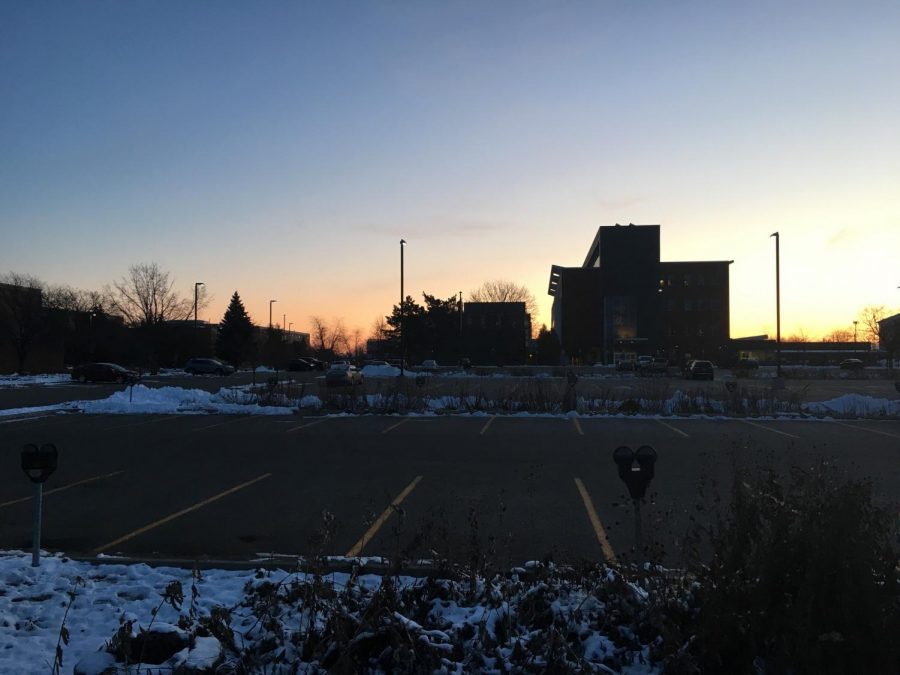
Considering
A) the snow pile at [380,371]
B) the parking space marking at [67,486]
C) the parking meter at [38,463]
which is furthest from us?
the snow pile at [380,371]

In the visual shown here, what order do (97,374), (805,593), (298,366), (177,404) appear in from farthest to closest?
1. (298,366)
2. (97,374)
3. (177,404)
4. (805,593)

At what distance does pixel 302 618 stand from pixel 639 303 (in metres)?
85.5

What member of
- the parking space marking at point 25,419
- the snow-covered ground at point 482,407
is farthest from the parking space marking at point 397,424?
the parking space marking at point 25,419

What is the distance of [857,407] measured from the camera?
2145 centimetres

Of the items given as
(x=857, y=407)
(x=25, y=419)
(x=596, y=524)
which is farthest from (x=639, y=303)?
(x=596, y=524)

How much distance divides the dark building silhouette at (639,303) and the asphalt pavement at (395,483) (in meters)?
68.2

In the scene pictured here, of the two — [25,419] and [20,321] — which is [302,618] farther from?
[20,321]

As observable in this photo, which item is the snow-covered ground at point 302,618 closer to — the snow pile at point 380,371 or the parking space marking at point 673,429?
the parking space marking at point 673,429

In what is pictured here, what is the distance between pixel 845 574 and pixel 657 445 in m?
10.9

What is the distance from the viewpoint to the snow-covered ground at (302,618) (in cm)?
392

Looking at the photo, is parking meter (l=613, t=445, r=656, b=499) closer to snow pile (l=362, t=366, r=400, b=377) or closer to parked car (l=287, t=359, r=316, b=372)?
snow pile (l=362, t=366, r=400, b=377)

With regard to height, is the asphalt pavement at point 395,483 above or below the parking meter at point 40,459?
below

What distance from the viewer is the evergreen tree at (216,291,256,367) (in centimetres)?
8069

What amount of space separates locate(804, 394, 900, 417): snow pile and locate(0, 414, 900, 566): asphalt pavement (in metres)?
2.05
